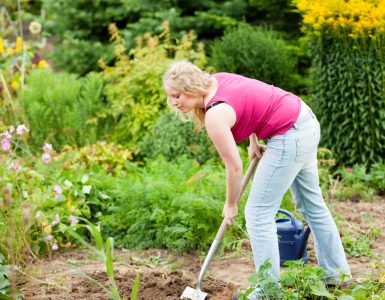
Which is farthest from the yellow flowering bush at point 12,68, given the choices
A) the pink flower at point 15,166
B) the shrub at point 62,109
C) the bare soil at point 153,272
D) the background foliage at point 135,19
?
the bare soil at point 153,272

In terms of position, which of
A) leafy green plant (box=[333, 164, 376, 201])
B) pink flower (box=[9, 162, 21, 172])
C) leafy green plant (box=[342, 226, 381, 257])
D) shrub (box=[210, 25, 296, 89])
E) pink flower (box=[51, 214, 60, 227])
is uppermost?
shrub (box=[210, 25, 296, 89])

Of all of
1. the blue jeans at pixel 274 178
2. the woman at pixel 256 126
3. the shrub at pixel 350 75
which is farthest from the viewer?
the shrub at pixel 350 75

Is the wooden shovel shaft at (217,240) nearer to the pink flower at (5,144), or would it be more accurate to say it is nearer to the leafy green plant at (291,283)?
the leafy green plant at (291,283)

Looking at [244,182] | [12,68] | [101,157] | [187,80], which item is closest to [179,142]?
[101,157]

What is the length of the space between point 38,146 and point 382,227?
3623 mm

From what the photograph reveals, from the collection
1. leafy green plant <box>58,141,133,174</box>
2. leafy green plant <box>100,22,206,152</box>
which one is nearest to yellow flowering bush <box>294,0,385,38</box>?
leafy green plant <box>100,22,206,152</box>

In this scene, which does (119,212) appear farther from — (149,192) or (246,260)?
(246,260)

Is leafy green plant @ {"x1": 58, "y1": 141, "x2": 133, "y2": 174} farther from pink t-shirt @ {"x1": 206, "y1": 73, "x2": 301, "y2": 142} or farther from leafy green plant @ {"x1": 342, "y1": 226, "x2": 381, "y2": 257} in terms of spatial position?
pink t-shirt @ {"x1": 206, "y1": 73, "x2": 301, "y2": 142}

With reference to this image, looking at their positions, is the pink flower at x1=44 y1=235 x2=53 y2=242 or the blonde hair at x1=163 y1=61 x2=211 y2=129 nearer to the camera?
the blonde hair at x1=163 y1=61 x2=211 y2=129

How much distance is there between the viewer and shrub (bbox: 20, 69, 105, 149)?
699 centimetres

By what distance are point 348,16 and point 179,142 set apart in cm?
188

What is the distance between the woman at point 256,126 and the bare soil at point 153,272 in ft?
1.66

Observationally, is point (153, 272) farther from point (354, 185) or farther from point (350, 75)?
point (350, 75)

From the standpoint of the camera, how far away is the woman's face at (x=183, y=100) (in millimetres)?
3263
